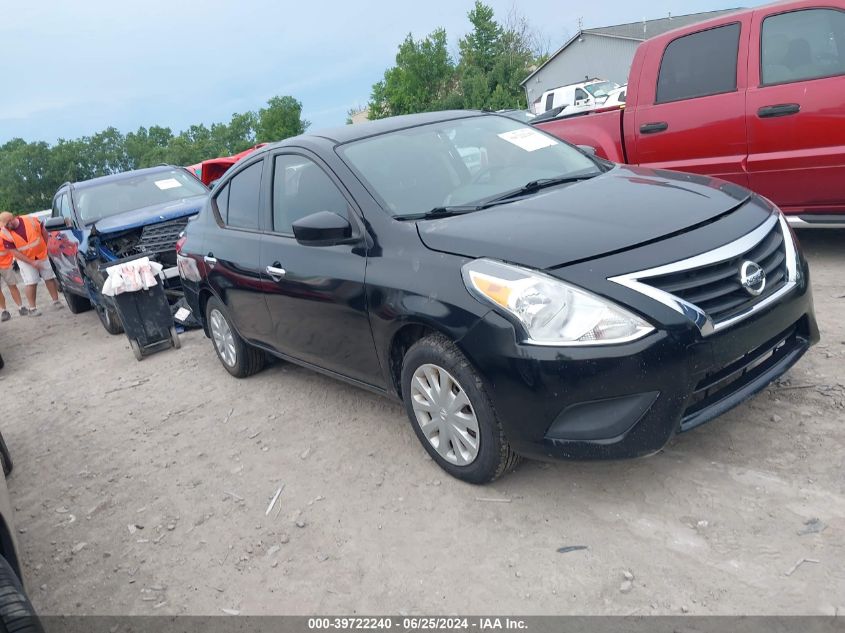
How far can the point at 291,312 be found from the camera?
439cm

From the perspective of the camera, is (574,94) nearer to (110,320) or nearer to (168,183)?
(168,183)

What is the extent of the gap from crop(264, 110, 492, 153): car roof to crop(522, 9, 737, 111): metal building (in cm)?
4137

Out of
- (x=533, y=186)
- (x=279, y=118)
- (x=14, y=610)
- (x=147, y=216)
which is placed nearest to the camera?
(x=14, y=610)

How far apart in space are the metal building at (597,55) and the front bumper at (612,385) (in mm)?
43208

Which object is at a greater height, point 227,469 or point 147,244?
point 147,244

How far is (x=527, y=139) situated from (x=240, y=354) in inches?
107

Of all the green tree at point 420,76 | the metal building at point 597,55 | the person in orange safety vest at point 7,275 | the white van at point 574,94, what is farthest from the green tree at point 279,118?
the person in orange safety vest at point 7,275

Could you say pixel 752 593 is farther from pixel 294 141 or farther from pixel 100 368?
pixel 100 368

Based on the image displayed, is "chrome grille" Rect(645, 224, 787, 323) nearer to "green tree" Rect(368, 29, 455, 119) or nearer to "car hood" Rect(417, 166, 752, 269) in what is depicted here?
"car hood" Rect(417, 166, 752, 269)

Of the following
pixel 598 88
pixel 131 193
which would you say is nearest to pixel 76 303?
pixel 131 193

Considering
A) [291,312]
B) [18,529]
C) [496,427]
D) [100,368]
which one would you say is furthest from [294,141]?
[100,368]

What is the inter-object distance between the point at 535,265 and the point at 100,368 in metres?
5.80

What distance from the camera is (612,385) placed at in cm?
285

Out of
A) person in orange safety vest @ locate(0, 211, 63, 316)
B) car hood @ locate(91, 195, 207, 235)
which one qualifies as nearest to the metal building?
person in orange safety vest @ locate(0, 211, 63, 316)
